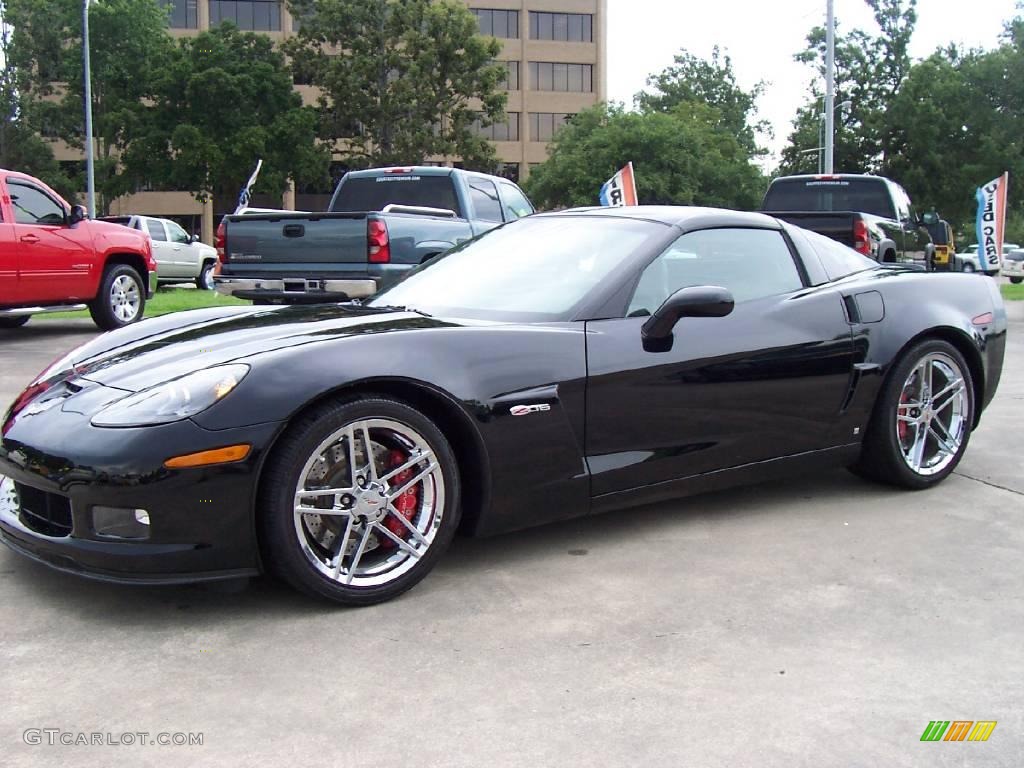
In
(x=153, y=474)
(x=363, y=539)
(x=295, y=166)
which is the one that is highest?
(x=295, y=166)

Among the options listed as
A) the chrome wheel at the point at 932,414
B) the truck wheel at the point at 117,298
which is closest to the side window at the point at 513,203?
the truck wheel at the point at 117,298

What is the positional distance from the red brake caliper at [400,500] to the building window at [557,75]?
69486 mm

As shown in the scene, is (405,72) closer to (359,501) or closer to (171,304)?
(171,304)

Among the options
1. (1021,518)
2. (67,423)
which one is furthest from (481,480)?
(1021,518)

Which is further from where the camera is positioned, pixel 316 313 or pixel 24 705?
pixel 316 313

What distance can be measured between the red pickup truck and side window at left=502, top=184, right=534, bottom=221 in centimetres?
425

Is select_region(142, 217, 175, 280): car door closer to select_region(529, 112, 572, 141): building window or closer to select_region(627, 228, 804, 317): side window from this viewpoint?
select_region(627, 228, 804, 317): side window

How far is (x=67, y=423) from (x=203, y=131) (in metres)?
42.3

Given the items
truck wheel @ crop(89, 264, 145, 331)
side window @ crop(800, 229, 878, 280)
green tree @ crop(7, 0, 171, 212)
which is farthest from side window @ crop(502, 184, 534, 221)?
green tree @ crop(7, 0, 171, 212)

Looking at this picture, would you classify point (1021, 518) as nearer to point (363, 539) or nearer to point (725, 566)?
point (725, 566)

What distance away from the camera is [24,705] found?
2.59 m

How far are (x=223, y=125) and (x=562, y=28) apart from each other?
108ft

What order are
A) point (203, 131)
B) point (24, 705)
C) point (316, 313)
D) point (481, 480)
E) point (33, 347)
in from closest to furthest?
point (24, 705)
point (481, 480)
point (316, 313)
point (33, 347)
point (203, 131)

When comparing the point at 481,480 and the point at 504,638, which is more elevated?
the point at 481,480
